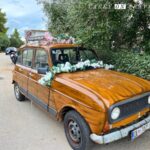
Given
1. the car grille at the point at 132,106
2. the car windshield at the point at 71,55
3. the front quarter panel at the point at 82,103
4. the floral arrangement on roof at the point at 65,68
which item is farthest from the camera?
the car windshield at the point at 71,55

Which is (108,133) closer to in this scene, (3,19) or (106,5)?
(106,5)

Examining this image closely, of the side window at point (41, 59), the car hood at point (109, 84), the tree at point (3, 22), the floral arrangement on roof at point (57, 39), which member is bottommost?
the car hood at point (109, 84)

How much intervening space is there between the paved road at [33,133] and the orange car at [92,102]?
1.29ft

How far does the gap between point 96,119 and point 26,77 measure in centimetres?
272

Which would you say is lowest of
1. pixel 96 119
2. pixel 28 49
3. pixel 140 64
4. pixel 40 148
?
pixel 40 148

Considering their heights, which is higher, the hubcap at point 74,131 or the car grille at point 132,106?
the car grille at point 132,106

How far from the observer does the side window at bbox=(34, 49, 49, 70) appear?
4383 mm

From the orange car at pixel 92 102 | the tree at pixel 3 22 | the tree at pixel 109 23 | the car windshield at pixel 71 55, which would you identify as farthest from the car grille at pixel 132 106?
the tree at pixel 3 22

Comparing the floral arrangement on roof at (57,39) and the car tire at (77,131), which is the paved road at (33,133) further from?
the floral arrangement on roof at (57,39)

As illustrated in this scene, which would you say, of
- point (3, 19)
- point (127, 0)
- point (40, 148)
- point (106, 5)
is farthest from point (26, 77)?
point (3, 19)

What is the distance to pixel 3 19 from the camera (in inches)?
1734

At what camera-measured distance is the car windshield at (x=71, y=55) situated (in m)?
4.38

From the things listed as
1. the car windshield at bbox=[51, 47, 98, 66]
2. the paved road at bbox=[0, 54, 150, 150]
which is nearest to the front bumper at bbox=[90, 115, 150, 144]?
the paved road at bbox=[0, 54, 150, 150]

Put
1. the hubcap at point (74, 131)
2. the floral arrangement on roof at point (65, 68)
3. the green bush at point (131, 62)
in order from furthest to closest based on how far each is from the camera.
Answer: the green bush at point (131, 62)
the floral arrangement on roof at point (65, 68)
the hubcap at point (74, 131)
